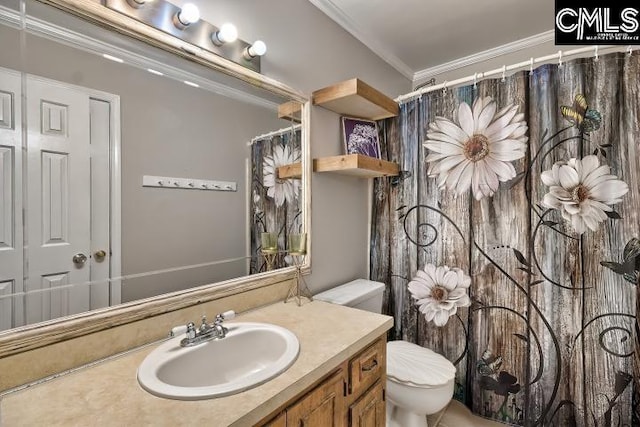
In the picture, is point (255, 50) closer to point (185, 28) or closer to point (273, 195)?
point (185, 28)

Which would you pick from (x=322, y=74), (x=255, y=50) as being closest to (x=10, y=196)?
(x=255, y=50)

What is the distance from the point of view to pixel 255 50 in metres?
1.30

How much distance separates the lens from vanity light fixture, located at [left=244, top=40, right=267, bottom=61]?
1.30 metres

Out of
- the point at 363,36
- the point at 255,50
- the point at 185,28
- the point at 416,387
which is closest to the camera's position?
the point at 185,28

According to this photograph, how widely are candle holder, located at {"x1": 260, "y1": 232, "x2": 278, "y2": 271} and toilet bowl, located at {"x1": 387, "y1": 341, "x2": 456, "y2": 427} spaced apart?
0.81m

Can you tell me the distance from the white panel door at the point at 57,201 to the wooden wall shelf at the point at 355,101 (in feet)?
3.56

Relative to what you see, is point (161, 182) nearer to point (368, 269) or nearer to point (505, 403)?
point (368, 269)

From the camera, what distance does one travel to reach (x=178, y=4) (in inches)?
43.7

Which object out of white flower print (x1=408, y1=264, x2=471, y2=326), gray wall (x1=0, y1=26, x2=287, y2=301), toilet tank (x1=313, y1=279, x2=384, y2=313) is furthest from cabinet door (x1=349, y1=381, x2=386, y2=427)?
white flower print (x1=408, y1=264, x2=471, y2=326)

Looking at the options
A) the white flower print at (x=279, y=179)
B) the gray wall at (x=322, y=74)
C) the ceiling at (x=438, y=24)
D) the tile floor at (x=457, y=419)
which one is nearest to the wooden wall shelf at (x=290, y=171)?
the white flower print at (x=279, y=179)

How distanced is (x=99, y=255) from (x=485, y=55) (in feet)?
9.05

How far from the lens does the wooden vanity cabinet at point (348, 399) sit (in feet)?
2.77

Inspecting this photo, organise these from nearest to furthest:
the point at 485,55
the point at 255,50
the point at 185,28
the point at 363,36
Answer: the point at 185,28
the point at 255,50
the point at 363,36
the point at 485,55

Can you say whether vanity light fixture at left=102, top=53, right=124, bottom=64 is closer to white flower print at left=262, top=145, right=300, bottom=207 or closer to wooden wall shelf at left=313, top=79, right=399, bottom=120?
white flower print at left=262, top=145, right=300, bottom=207
